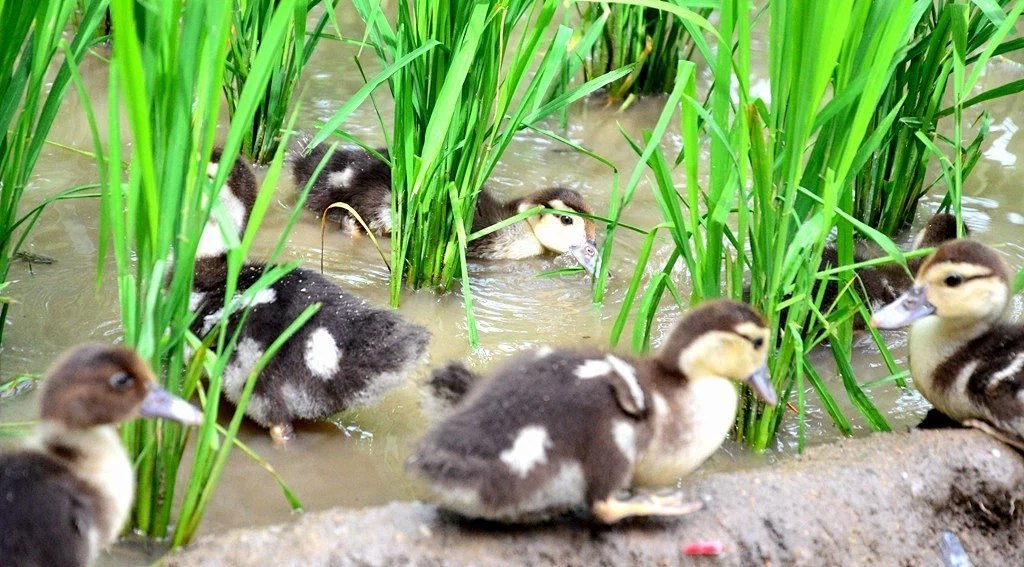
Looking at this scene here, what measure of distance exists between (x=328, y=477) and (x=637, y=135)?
3.00 meters

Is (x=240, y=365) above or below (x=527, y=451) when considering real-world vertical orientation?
below

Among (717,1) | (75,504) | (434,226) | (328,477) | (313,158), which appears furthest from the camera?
(313,158)

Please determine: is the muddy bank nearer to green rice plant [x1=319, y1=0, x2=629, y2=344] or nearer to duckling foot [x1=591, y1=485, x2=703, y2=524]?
duckling foot [x1=591, y1=485, x2=703, y2=524]

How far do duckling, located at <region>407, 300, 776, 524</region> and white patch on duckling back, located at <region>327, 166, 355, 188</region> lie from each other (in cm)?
237

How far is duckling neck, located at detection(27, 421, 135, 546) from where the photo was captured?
2.35 m

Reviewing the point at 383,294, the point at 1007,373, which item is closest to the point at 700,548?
the point at 1007,373

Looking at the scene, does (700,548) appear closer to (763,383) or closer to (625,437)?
(625,437)

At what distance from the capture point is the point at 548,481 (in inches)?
98.1

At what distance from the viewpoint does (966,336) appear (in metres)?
3.39

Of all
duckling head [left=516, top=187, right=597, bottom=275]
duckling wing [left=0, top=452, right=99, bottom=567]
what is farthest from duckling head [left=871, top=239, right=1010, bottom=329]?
duckling wing [left=0, top=452, right=99, bottom=567]

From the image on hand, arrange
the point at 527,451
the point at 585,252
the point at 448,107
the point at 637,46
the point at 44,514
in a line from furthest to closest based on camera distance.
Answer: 1. the point at 637,46
2. the point at 585,252
3. the point at 448,107
4. the point at 527,451
5. the point at 44,514

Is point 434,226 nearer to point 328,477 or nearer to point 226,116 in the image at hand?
point 328,477

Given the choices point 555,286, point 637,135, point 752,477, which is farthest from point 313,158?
point 752,477

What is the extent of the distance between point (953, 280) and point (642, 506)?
132 centimetres
